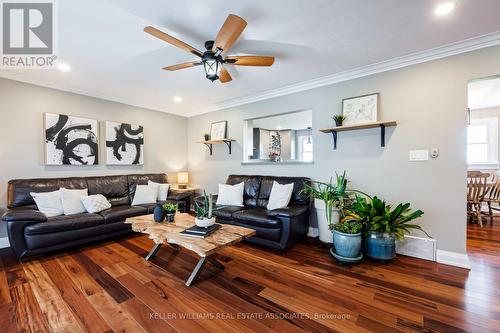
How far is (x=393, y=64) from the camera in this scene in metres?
2.77

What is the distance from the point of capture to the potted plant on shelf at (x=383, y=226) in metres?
2.50

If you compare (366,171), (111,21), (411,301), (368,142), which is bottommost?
(411,301)

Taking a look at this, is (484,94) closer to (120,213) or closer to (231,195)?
(231,195)

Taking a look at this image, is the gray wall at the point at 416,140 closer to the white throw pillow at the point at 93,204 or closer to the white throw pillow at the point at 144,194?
the white throw pillow at the point at 144,194

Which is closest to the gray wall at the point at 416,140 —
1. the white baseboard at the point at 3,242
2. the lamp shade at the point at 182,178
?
the lamp shade at the point at 182,178

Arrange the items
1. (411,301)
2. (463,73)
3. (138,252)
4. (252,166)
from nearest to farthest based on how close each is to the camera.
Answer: (411,301) → (463,73) → (138,252) → (252,166)

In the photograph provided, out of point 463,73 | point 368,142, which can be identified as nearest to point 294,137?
point 368,142

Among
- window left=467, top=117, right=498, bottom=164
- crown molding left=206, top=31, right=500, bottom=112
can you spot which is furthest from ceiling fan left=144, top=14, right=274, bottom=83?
window left=467, top=117, right=498, bottom=164

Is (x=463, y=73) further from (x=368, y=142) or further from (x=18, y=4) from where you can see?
(x=18, y=4)

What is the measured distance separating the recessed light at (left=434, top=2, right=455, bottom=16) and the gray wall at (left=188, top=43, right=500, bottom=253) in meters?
0.86

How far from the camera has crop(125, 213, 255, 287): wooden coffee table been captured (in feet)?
6.15

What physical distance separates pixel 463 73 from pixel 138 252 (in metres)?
4.57

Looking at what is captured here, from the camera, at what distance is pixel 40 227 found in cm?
257

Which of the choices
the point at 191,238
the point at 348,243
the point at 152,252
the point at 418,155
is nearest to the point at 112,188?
the point at 152,252
